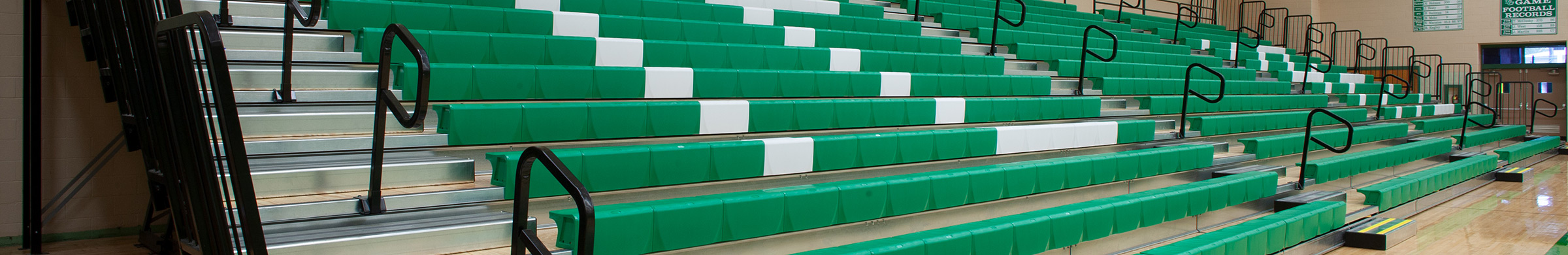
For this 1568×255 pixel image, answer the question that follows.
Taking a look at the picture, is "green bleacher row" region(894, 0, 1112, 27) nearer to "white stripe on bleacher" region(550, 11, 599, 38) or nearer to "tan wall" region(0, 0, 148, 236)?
"white stripe on bleacher" region(550, 11, 599, 38)

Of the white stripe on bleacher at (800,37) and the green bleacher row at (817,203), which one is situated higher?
the white stripe on bleacher at (800,37)

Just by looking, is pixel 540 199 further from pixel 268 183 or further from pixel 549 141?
pixel 268 183

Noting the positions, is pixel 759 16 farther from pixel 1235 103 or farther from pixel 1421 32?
pixel 1421 32

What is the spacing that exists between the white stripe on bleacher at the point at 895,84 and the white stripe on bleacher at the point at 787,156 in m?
0.72

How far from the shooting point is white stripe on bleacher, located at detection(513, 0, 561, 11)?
100 inches

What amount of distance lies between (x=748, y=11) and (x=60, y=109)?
Answer: 2225 millimetres

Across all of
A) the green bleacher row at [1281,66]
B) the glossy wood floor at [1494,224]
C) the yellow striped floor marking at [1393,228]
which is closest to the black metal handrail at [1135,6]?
the green bleacher row at [1281,66]

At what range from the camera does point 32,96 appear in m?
2.88

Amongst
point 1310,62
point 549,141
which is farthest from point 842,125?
point 1310,62

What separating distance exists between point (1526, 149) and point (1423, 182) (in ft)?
9.55

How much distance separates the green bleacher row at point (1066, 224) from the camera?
1.84 metres

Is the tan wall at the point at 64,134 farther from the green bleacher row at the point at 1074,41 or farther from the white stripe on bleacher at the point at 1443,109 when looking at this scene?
the white stripe on bleacher at the point at 1443,109

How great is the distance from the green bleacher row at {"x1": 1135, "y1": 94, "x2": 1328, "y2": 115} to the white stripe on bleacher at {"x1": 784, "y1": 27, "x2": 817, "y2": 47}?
1.51m

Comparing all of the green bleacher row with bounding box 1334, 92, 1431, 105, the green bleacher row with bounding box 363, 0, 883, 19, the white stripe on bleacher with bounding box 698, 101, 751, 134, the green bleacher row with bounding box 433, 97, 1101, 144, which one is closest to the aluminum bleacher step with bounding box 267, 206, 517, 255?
the green bleacher row with bounding box 433, 97, 1101, 144
